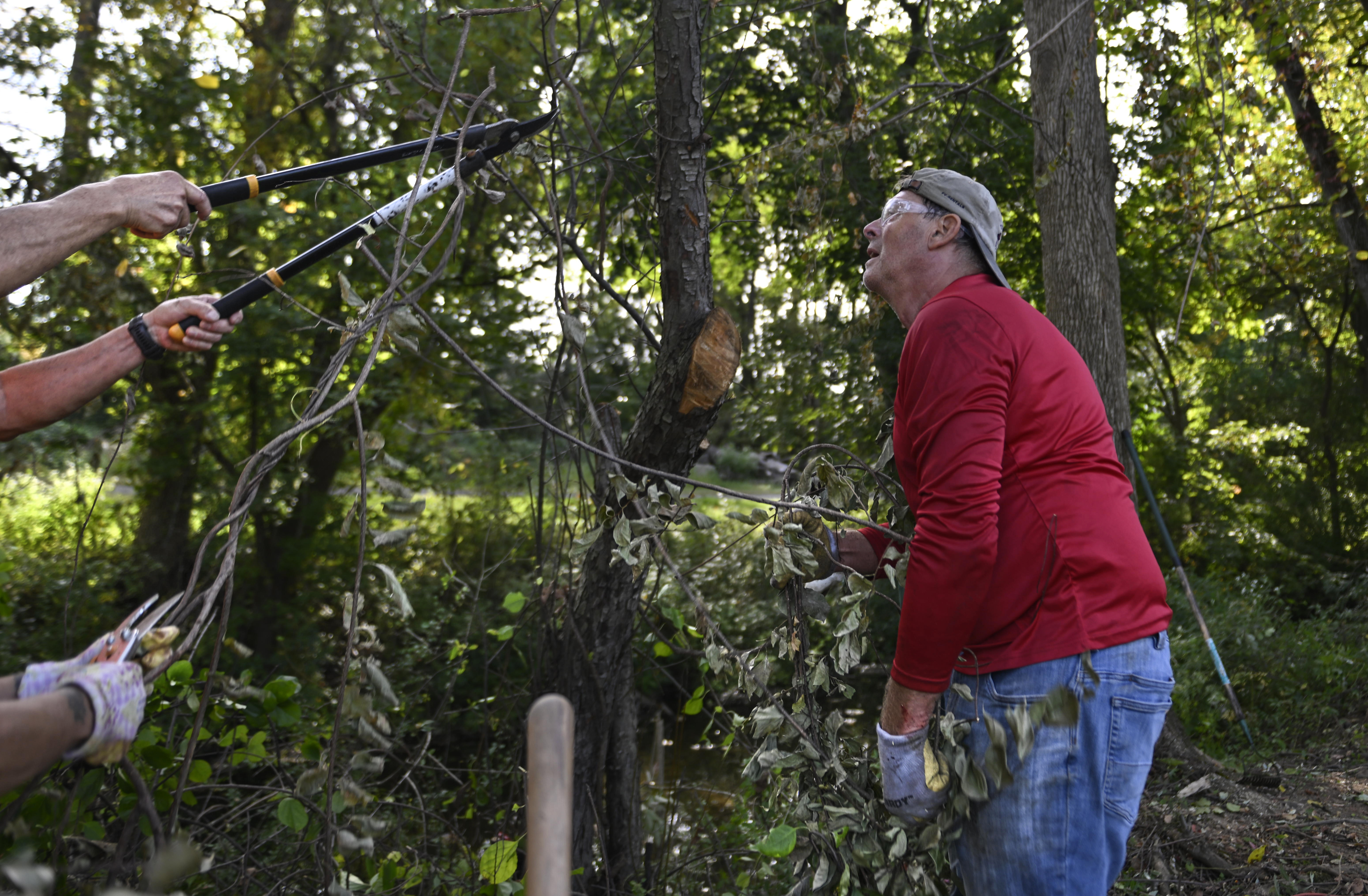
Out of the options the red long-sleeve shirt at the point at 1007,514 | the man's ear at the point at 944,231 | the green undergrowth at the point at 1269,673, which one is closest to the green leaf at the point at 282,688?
the red long-sleeve shirt at the point at 1007,514

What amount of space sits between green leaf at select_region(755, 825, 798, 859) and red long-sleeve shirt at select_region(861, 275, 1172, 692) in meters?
0.54

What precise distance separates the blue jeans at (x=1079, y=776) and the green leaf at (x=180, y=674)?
188cm

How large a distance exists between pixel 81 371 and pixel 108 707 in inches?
34.7

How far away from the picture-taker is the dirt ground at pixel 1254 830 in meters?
3.28

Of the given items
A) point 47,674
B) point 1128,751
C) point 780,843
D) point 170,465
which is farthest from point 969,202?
point 170,465

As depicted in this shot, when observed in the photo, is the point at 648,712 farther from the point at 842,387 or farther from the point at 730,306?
the point at 730,306

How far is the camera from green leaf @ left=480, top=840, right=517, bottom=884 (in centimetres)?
223

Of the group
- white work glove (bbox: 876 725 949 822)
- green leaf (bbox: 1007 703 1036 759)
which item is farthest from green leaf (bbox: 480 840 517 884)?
green leaf (bbox: 1007 703 1036 759)

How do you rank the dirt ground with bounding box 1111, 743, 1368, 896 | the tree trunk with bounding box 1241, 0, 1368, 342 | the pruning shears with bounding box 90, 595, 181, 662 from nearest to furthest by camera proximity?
the pruning shears with bounding box 90, 595, 181, 662 → the dirt ground with bounding box 1111, 743, 1368, 896 → the tree trunk with bounding box 1241, 0, 1368, 342

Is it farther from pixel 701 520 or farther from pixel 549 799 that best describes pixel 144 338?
pixel 549 799

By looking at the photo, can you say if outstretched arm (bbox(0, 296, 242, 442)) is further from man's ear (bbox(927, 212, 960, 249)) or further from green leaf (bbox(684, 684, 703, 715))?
green leaf (bbox(684, 684, 703, 715))

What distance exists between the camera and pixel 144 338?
1.84 m

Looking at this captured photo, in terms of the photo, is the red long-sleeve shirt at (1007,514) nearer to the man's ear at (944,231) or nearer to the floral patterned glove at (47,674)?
the man's ear at (944,231)

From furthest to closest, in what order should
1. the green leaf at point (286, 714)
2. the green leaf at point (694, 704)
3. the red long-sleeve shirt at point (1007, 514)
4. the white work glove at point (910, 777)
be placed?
the green leaf at point (694, 704)
the green leaf at point (286, 714)
the white work glove at point (910, 777)
the red long-sleeve shirt at point (1007, 514)
